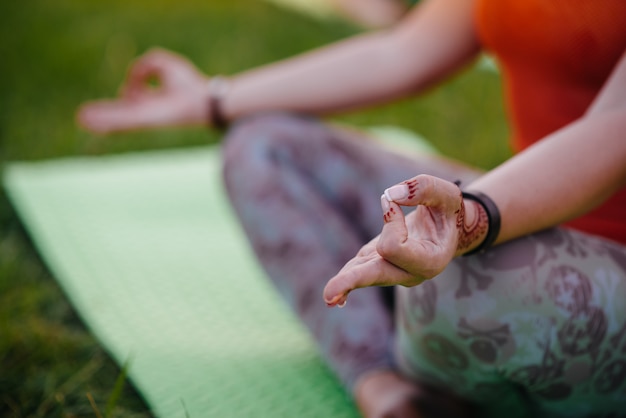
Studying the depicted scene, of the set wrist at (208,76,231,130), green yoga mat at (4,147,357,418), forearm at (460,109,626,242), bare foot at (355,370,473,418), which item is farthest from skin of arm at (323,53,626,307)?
wrist at (208,76,231,130)

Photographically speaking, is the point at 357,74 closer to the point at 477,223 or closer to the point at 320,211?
the point at 320,211

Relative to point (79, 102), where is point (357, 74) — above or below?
above

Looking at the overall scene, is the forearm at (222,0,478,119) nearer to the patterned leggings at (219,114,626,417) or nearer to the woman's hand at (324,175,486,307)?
the patterned leggings at (219,114,626,417)

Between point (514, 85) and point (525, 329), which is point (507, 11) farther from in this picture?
point (525, 329)

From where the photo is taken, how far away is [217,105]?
143 cm

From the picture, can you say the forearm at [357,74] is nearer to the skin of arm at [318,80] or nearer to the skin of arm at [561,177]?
the skin of arm at [318,80]

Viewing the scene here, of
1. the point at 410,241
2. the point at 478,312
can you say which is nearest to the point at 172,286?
the point at 478,312

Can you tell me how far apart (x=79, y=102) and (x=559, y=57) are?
79.3 inches

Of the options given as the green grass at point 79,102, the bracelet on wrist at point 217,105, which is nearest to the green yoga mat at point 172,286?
the green grass at point 79,102

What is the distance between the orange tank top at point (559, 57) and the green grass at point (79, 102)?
67 centimetres

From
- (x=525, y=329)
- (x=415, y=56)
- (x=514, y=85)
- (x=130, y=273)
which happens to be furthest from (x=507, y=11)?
(x=130, y=273)

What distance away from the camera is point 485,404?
3.21 feet

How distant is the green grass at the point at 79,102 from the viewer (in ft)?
3.96

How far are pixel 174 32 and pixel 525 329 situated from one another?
287cm
